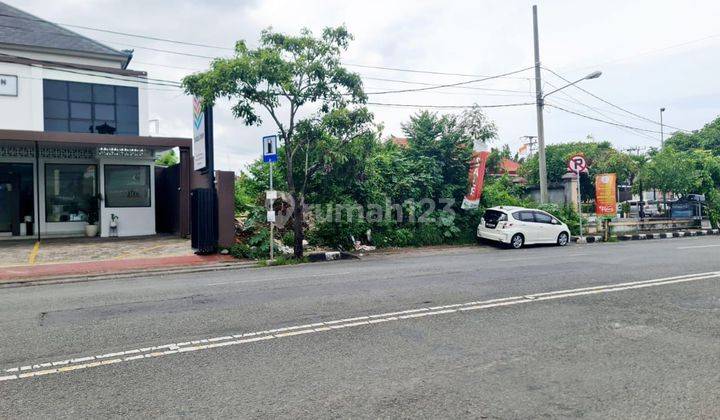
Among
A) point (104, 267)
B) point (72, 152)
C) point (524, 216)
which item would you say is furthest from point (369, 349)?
point (72, 152)

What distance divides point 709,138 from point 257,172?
1953 inches

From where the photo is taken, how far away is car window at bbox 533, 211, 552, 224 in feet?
66.1

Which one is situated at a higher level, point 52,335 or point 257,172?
point 257,172

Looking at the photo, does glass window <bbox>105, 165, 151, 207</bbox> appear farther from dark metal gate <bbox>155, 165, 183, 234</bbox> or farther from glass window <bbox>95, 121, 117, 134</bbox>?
glass window <bbox>95, 121, 117, 134</bbox>

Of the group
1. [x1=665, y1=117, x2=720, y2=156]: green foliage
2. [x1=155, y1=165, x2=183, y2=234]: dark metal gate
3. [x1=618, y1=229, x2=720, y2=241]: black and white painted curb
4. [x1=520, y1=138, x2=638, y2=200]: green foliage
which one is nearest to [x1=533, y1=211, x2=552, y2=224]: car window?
[x1=618, y1=229, x2=720, y2=241]: black and white painted curb

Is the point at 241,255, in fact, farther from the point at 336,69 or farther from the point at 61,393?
the point at 61,393

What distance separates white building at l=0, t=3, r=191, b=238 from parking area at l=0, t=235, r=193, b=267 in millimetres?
1447

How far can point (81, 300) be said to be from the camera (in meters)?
8.77

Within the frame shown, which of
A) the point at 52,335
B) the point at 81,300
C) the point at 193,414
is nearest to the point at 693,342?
the point at 193,414

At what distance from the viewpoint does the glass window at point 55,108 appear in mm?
20094

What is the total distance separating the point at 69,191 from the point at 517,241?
1689 centimetres

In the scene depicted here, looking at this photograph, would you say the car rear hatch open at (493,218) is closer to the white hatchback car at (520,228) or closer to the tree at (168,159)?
the white hatchback car at (520,228)

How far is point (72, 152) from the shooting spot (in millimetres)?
19719

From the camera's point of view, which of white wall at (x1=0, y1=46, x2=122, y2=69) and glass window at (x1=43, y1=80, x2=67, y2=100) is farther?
white wall at (x1=0, y1=46, x2=122, y2=69)
